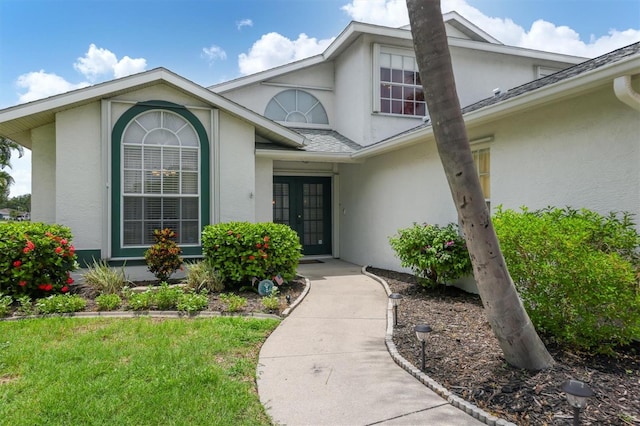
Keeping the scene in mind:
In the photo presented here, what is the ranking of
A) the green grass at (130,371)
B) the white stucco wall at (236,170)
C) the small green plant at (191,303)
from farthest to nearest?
1. the white stucco wall at (236,170)
2. the small green plant at (191,303)
3. the green grass at (130,371)

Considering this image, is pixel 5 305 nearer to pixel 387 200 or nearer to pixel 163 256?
pixel 163 256

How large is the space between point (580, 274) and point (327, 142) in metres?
8.44

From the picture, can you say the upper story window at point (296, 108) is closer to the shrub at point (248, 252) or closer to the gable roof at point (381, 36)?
the gable roof at point (381, 36)

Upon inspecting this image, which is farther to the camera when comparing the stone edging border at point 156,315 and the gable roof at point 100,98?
the gable roof at point 100,98

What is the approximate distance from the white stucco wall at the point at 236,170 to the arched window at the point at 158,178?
0.44 metres

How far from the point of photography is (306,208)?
42.5ft

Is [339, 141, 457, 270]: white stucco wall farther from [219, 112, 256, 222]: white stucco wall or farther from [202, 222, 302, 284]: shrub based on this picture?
[219, 112, 256, 222]: white stucco wall

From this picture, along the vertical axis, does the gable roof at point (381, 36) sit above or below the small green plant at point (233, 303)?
above

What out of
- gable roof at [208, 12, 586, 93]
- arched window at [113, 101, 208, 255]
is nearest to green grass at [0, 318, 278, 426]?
arched window at [113, 101, 208, 255]

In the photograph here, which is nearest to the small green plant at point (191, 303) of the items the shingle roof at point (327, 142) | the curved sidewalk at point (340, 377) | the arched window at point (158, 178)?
the curved sidewalk at point (340, 377)

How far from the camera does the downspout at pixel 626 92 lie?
14.3 feet

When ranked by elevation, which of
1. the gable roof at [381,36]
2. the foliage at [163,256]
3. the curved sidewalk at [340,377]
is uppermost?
the gable roof at [381,36]

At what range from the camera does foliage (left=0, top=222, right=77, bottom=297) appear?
21.4ft

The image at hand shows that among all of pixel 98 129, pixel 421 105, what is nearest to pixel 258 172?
pixel 98 129
